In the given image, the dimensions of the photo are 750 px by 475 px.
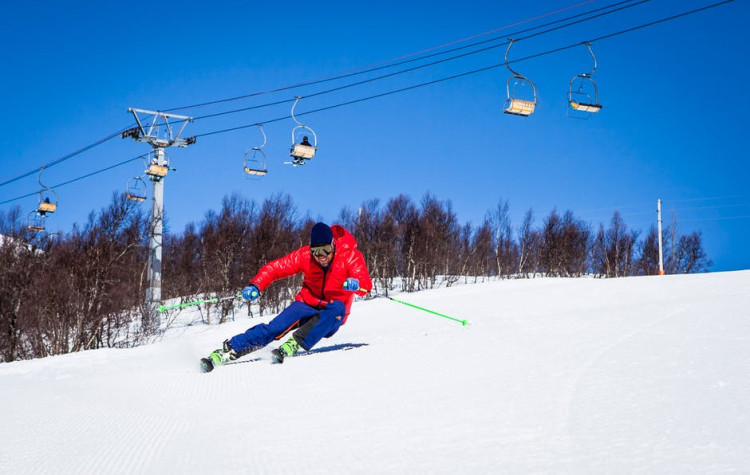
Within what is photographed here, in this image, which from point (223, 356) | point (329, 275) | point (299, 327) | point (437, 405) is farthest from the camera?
point (329, 275)

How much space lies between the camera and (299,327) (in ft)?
19.9

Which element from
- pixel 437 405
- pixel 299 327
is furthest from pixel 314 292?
pixel 437 405

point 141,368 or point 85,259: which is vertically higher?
point 85,259

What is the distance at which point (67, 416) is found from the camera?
11.9 ft

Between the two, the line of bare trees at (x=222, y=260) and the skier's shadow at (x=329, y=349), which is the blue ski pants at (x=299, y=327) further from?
the line of bare trees at (x=222, y=260)

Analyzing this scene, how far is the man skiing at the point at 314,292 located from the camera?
232 inches

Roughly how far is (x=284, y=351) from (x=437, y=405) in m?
2.72

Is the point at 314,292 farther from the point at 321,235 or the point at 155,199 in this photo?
the point at 155,199

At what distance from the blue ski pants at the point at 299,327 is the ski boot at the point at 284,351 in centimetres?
7

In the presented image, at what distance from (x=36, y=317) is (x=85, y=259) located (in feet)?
7.03

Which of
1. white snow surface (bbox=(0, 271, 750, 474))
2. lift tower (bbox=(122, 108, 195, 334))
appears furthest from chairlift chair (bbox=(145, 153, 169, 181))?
white snow surface (bbox=(0, 271, 750, 474))

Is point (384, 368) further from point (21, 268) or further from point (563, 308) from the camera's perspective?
point (21, 268)

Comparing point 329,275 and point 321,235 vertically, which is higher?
point 321,235

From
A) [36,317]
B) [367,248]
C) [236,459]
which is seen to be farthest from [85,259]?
[367,248]
